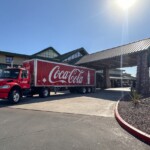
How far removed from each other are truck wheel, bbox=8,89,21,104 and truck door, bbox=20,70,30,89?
907 mm

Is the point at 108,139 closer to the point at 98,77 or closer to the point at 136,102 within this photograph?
the point at 136,102

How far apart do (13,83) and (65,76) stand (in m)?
8.67

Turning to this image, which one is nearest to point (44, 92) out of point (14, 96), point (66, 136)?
point (14, 96)

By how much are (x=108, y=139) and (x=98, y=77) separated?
3670 centimetres

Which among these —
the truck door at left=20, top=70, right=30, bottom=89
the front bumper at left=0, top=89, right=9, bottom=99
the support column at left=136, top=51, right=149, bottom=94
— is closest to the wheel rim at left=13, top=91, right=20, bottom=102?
the front bumper at left=0, top=89, right=9, bottom=99

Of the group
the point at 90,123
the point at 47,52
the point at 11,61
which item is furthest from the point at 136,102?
the point at 47,52

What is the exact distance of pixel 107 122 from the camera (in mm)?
7676

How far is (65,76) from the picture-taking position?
21.8 m

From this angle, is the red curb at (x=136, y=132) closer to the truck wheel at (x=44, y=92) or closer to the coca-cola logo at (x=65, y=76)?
the truck wheel at (x=44, y=92)

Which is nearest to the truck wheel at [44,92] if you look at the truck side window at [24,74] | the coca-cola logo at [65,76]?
the coca-cola logo at [65,76]

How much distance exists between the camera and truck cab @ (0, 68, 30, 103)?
522 inches

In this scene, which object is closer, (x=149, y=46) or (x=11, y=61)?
(x=149, y=46)

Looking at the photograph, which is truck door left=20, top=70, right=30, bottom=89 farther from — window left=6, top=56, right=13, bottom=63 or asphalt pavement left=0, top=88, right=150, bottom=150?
window left=6, top=56, right=13, bottom=63

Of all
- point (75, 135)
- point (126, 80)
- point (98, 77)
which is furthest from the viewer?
point (126, 80)
